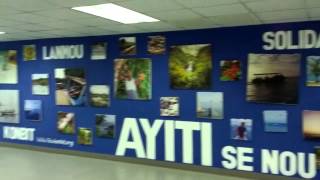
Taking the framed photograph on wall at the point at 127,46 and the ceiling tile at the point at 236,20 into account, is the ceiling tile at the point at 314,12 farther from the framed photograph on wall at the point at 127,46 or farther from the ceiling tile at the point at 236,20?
the framed photograph on wall at the point at 127,46

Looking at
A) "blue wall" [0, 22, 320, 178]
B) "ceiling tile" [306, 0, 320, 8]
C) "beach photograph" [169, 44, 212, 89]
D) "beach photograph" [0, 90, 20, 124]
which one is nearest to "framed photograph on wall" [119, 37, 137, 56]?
"blue wall" [0, 22, 320, 178]

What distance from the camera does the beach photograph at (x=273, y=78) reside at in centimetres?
547

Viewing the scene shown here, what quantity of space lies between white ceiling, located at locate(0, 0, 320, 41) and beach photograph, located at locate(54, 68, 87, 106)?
107 cm

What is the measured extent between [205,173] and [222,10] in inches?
109

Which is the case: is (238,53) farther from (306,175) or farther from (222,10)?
(306,175)

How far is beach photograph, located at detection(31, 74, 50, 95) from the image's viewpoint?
25.3ft

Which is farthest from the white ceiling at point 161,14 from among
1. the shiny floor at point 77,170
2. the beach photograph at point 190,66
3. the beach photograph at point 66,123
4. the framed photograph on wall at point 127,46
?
the shiny floor at point 77,170

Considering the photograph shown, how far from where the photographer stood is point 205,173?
6.13 metres

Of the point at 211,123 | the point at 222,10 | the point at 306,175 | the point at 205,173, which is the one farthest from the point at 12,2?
the point at 306,175

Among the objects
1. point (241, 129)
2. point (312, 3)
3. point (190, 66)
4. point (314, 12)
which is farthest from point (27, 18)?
point (314, 12)

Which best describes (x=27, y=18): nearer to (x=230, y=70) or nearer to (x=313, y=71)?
(x=230, y=70)

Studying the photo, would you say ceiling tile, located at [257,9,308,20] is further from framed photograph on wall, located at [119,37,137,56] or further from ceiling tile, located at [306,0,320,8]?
framed photograph on wall, located at [119,37,137,56]

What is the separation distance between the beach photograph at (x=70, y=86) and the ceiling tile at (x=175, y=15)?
2636 mm

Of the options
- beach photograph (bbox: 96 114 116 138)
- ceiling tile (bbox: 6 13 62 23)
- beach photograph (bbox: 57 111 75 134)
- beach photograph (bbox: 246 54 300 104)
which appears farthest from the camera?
beach photograph (bbox: 57 111 75 134)
